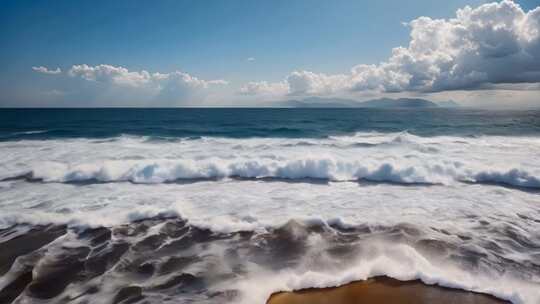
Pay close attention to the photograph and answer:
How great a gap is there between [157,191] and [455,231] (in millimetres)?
8382

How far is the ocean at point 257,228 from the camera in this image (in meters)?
4.39

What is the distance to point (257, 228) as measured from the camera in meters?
6.32

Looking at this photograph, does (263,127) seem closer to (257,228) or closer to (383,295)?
(257,228)

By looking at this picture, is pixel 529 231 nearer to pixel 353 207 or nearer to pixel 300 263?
pixel 353 207

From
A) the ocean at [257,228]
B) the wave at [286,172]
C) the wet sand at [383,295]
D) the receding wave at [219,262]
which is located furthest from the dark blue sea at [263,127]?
the wet sand at [383,295]

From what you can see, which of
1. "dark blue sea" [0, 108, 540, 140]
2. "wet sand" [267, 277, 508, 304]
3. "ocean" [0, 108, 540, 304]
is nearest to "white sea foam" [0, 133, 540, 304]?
"ocean" [0, 108, 540, 304]

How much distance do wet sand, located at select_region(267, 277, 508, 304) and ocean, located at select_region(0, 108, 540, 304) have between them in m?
0.14

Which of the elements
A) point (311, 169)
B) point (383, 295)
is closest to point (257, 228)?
point (383, 295)

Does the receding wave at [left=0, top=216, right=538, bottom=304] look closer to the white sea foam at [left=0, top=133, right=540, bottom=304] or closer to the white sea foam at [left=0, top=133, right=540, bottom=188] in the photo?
the white sea foam at [left=0, top=133, right=540, bottom=304]

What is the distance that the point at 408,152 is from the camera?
14750mm

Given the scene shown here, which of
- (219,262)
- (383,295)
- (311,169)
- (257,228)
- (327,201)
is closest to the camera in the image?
(383,295)

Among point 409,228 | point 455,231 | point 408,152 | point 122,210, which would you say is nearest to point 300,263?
point 409,228

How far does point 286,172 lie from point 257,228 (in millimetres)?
4996

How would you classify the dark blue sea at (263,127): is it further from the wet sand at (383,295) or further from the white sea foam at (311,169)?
the wet sand at (383,295)
